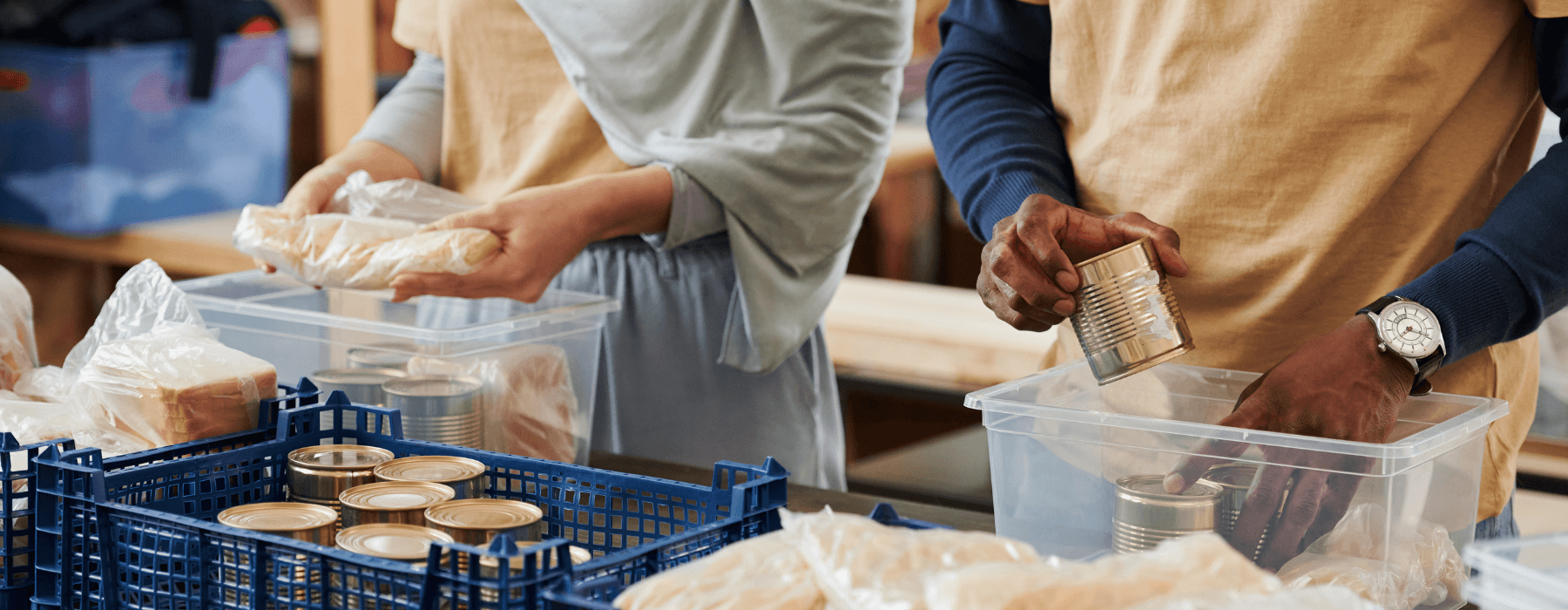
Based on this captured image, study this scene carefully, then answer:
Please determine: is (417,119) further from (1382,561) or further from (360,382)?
(1382,561)

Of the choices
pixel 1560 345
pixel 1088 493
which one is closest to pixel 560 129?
pixel 1088 493

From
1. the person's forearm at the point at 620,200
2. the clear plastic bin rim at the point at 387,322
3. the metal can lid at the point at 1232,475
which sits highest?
the person's forearm at the point at 620,200

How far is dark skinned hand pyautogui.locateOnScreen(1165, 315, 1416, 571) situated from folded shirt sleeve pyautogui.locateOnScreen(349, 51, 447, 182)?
3.32 ft

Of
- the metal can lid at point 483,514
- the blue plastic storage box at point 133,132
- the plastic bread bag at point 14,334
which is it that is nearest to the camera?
the metal can lid at point 483,514

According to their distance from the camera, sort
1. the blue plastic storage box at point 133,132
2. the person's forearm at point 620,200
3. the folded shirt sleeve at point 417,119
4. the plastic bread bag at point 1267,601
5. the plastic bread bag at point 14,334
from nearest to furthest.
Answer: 1. the plastic bread bag at point 1267,601
2. the plastic bread bag at point 14,334
3. the person's forearm at point 620,200
4. the folded shirt sleeve at point 417,119
5. the blue plastic storage box at point 133,132

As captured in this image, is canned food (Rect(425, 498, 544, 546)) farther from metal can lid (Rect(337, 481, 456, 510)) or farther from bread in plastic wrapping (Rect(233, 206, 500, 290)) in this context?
bread in plastic wrapping (Rect(233, 206, 500, 290))

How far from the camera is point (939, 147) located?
4.08 ft

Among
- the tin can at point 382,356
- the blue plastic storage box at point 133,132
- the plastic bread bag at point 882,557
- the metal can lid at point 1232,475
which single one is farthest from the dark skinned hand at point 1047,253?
the blue plastic storage box at point 133,132

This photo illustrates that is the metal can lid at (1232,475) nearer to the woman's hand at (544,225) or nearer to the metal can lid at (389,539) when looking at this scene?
the metal can lid at (389,539)

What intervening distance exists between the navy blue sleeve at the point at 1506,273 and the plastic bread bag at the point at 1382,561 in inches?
6.2

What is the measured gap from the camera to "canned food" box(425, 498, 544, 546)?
29.4 inches

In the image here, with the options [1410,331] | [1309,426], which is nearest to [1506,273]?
[1410,331]

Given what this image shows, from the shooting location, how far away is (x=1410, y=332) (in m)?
0.86

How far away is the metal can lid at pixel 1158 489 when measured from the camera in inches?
29.5
